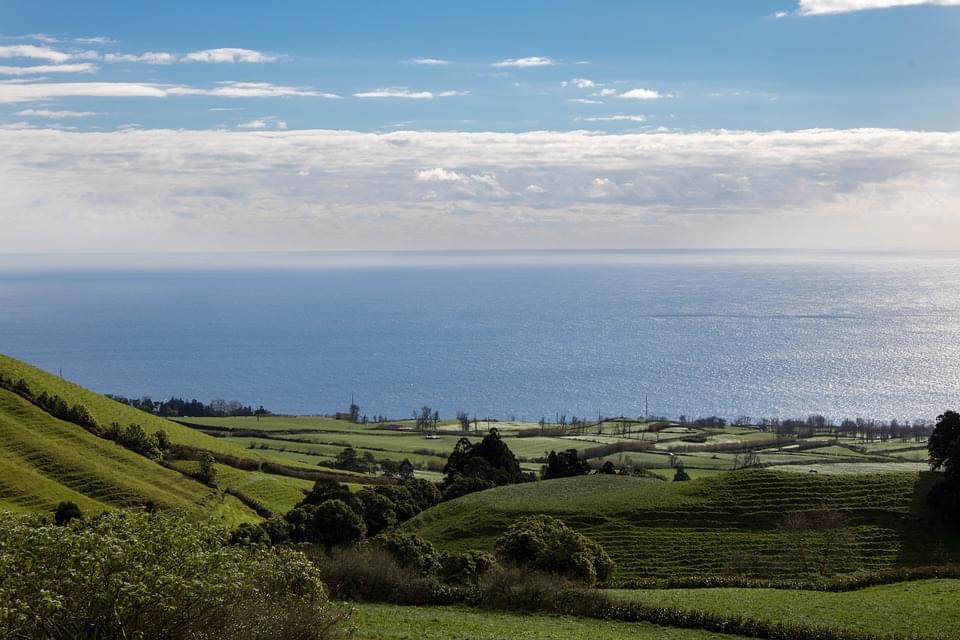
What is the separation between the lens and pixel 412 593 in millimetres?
37531

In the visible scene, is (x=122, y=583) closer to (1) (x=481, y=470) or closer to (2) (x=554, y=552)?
(2) (x=554, y=552)

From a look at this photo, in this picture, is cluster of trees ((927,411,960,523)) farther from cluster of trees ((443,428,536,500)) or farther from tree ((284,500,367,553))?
tree ((284,500,367,553))

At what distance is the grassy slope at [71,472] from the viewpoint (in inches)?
2437

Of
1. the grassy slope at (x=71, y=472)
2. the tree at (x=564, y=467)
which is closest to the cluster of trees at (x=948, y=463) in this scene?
the tree at (x=564, y=467)

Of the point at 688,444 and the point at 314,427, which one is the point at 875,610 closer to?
the point at 688,444

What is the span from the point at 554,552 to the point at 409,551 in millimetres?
7097

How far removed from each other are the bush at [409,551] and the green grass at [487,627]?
633 centimetres

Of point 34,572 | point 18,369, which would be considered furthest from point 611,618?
point 18,369

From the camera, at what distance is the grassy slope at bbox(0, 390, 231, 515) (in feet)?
203

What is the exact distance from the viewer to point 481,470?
79375mm

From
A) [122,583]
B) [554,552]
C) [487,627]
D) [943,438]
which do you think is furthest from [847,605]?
[943,438]

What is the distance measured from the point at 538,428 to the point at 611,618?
381 ft

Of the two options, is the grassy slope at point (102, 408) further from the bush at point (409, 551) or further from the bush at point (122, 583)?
the bush at point (122, 583)

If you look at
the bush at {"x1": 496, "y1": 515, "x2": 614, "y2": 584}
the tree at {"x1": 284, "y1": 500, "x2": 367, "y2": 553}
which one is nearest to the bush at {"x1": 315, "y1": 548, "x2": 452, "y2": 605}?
the bush at {"x1": 496, "y1": 515, "x2": 614, "y2": 584}
